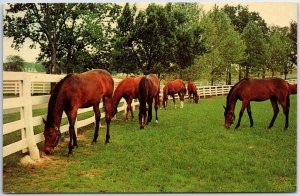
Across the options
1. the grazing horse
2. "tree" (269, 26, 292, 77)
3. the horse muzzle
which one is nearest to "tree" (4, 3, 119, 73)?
the horse muzzle

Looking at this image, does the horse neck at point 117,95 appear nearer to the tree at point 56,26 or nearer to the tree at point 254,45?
the tree at point 56,26

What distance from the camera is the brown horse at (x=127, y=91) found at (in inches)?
217

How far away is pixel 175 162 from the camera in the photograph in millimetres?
3908

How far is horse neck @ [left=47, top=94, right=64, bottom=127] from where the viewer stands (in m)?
3.89

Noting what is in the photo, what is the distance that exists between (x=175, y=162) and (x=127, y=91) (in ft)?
7.02

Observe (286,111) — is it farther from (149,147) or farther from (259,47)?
(149,147)

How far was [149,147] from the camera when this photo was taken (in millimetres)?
4332

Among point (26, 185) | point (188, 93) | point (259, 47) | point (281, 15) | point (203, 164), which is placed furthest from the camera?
point (188, 93)

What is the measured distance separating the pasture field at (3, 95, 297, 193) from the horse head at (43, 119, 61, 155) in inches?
4.3

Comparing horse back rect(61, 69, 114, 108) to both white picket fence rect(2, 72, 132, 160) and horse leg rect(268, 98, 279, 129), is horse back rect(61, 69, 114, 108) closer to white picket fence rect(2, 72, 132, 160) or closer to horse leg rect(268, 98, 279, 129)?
white picket fence rect(2, 72, 132, 160)

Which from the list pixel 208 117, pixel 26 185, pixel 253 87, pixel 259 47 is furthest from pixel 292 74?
Result: pixel 26 185

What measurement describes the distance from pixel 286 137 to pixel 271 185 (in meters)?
→ 1.15

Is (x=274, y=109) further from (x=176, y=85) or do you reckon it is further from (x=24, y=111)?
(x=24, y=111)

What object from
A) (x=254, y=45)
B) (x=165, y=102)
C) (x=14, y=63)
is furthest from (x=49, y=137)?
(x=165, y=102)
